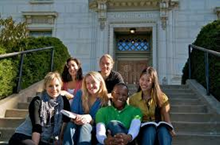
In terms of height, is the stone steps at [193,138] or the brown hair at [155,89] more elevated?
the brown hair at [155,89]

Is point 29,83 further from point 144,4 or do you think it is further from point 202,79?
point 144,4

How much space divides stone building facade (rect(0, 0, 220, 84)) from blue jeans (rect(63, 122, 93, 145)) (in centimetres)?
787

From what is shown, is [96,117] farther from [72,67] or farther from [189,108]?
[189,108]

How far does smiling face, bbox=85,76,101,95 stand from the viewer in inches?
153

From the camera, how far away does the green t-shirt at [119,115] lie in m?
3.61

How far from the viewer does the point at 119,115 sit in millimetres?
3678

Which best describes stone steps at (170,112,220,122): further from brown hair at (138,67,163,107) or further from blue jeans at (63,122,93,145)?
blue jeans at (63,122,93,145)

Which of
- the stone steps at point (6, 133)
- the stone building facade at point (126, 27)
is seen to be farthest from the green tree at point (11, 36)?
the stone building facade at point (126, 27)

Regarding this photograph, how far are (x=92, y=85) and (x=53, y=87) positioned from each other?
524 millimetres

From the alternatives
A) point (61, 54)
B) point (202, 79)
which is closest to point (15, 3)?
point (61, 54)

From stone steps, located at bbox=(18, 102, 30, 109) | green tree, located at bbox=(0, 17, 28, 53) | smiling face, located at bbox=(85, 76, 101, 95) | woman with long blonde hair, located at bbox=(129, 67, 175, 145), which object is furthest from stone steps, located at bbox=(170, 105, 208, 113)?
green tree, located at bbox=(0, 17, 28, 53)

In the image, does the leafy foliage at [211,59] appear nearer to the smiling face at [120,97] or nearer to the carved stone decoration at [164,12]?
the smiling face at [120,97]

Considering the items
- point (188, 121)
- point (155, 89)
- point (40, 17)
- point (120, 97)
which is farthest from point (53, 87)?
point (40, 17)

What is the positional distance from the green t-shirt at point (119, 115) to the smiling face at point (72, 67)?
1.52 metres
